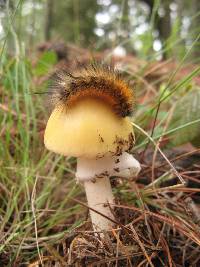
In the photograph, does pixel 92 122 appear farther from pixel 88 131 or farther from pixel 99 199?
pixel 99 199

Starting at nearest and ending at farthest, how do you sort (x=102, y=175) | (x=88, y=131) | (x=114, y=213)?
(x=88, y=131)
(x=102, y=175)
(x=114, y=213)

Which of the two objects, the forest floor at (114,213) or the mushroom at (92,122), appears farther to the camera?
the forest floor at (114,213)

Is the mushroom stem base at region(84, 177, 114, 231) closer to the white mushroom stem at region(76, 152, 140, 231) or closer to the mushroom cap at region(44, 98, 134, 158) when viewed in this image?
the white mushroom stem at region(76, 152, 140, 231)

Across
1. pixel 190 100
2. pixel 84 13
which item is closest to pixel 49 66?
pixel 190 100

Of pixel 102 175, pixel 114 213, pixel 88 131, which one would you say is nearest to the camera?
pixel 88 131

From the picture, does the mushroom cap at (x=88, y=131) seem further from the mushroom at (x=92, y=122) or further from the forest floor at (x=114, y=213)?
the forest floor at (x=114, y=213)

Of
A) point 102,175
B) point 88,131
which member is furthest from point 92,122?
point 102,175

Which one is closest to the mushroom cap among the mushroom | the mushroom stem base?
the mushroom

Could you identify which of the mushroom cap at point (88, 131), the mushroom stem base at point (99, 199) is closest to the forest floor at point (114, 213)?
the mushroom stem base at point (99, 199)

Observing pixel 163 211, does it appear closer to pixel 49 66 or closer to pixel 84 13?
pixel 49 66
